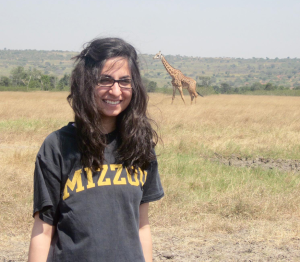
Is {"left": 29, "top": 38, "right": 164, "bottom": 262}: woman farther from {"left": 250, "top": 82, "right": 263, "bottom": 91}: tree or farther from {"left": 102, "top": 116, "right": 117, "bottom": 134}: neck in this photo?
{"left": 250, "top": 82, "right": 263, "bottom": 91}: tree

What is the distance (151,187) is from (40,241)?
0.45 m

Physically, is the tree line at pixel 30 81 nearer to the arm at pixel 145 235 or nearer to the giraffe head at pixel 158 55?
the giraffe head at pixel 158 55

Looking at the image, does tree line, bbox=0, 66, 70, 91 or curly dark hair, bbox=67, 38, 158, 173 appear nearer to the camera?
curly dark hair, bbox=67, 38, 158, 173

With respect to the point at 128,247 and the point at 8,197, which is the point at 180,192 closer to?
the point at 8,197

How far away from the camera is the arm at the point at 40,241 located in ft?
4.20

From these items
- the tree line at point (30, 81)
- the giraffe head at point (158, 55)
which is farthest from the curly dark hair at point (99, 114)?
the tree line at point (30, 81)

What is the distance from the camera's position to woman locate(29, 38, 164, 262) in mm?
1288

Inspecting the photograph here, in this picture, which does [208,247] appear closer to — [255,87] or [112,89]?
[112,89]

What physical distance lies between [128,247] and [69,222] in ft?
0.69

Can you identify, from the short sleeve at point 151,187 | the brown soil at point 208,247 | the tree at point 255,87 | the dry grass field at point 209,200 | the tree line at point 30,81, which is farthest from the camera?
the tree at point 255,87

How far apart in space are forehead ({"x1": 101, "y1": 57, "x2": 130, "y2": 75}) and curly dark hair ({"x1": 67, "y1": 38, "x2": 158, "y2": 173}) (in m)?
0.01

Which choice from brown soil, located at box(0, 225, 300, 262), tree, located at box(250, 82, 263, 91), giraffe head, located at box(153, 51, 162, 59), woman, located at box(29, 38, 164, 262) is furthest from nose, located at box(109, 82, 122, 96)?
tree, located at box(250, 82, 263, 91)

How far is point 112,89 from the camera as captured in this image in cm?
142

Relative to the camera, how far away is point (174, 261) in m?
2.99
